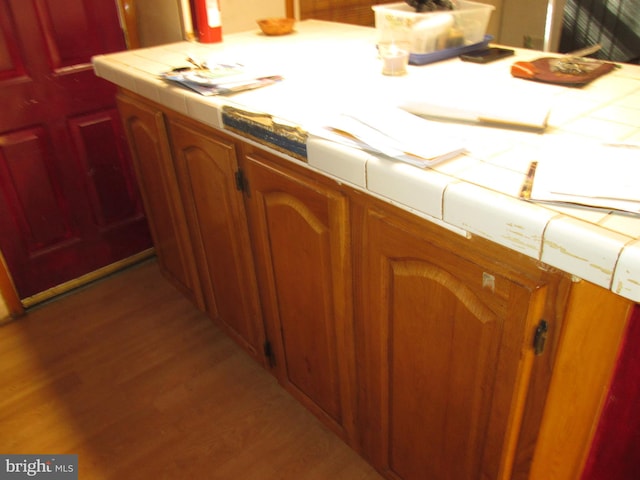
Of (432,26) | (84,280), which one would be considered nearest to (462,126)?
(432,26)

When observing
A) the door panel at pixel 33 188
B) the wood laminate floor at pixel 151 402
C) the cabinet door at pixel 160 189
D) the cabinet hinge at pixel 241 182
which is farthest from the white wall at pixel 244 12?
the wood laminate floor at pixel 151 402

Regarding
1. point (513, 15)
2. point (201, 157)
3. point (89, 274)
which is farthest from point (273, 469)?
point (513, 15)

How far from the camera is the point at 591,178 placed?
76 centimetres

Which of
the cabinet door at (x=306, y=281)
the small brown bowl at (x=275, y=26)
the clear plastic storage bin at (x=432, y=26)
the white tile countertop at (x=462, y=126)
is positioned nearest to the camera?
the white tile countertop at (x=462, y=126)

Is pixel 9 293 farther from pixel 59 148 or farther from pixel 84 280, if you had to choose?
pixel 59 148

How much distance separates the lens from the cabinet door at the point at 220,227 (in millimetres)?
1396

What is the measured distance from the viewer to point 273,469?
4.85 ft

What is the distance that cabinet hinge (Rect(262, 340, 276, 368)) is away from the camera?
63.0 inches

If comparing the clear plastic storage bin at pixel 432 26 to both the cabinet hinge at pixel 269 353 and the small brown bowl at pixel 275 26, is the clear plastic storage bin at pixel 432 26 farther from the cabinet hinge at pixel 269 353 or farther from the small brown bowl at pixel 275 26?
the cabinet hinge at pixel 269 353

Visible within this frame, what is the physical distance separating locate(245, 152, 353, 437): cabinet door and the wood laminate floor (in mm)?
161

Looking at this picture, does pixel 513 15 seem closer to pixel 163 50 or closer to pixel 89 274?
pixel 163 50

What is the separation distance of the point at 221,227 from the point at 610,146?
1.04 meters

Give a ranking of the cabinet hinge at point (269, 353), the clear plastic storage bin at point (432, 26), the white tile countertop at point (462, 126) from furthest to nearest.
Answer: the cabinet hinge at point (269, 353) → the clear plastic storage bin at point (432, 26) → the white tile countertop at point (462, 126)

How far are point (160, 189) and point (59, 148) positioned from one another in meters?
0.59
